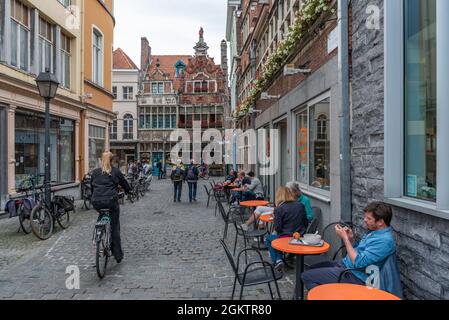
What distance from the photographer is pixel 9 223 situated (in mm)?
8930

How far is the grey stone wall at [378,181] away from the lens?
314 cm

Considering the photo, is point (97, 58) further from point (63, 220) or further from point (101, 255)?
point (101, 255)

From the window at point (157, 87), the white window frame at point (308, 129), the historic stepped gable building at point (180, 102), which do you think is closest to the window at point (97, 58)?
the white window frame at point (308, 129)

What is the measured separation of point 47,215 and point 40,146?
5.15 meters

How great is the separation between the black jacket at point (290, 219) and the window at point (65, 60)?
11.6 meters

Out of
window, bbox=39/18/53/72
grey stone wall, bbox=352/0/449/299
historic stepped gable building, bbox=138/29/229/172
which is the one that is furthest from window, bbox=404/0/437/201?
historic stepped gable building, bbox=138/29/229/172

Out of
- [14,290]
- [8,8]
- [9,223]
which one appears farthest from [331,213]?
[8,8]

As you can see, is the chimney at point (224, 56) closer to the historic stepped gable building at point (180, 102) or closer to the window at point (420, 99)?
the historic stepped gable building at point (180, 102)

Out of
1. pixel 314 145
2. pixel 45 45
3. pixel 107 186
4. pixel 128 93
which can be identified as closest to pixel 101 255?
pixel 107 186

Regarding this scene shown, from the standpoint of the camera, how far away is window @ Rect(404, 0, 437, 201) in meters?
3.42

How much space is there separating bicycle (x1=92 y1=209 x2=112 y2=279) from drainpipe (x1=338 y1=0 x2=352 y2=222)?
3380 millimetres

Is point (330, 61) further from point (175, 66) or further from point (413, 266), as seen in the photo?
point (175, 66)

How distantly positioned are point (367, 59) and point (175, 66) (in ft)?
139

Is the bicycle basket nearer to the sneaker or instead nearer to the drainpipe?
the sneaker
